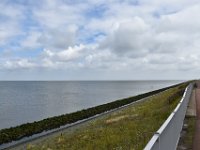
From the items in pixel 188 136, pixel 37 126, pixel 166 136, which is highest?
pixel 166 136

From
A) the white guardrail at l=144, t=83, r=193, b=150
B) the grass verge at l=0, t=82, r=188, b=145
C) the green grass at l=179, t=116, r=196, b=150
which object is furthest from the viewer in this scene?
the grass verge at l=0, t=82, r=188, b=145

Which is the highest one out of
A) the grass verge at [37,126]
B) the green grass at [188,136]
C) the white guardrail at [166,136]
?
the white guardrail at [166,136]

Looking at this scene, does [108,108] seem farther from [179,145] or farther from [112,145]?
[179,145]

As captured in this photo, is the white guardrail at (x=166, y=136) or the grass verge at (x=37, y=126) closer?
the white guardrail at (x=166, y=136)

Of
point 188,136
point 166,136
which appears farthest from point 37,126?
point 166,136

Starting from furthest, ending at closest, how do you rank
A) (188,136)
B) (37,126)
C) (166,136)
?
(37,126) < (188,136) < (166,136)

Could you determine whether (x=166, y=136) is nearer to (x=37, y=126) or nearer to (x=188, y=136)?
(x=188, y=136)

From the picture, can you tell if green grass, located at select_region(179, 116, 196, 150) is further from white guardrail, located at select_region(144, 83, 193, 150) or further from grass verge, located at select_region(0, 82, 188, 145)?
grass verge, located at select_region(0, 82, 188, 145)

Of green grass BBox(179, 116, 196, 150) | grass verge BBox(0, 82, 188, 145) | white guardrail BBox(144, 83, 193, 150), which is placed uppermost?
white guardrail BBox(144, 83, 193, 150)

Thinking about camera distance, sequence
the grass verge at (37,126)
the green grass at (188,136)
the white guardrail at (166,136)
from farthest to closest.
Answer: the grass verge at (37,126)
the green grass at (188,136)
the white guardrail at (166,136)

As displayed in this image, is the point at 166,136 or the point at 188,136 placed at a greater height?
the point at 166,136

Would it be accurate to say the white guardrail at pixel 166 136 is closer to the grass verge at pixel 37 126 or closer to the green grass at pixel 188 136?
the green grass at pixel 188 136

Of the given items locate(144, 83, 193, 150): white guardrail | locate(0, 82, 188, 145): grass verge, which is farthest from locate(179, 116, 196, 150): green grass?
locate(0, 82, 188, 145): grass verge

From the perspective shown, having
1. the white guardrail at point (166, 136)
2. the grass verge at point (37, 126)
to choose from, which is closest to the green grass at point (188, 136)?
the white guardrail at point (166, 136)
